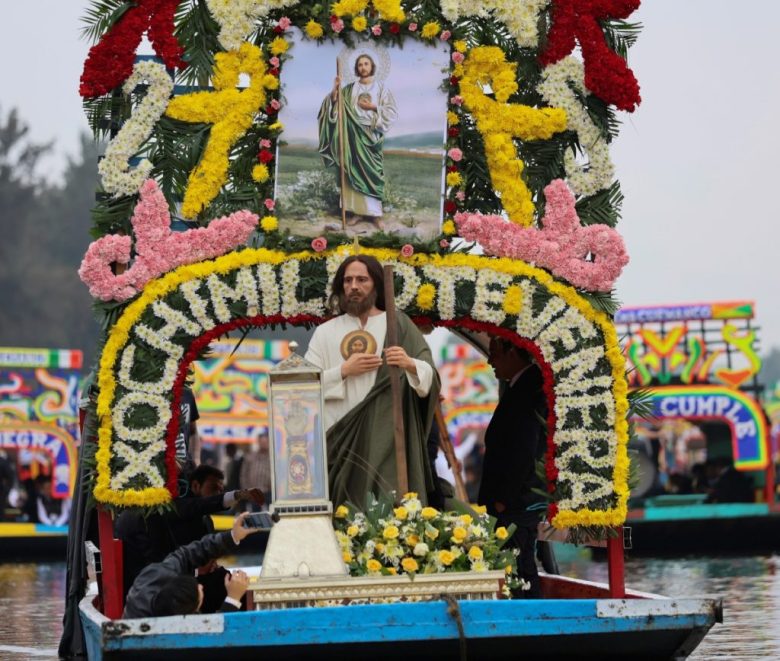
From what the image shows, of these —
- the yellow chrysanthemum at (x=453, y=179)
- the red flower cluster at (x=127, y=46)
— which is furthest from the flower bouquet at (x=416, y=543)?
the red flower cluster at (x=127, y=46)

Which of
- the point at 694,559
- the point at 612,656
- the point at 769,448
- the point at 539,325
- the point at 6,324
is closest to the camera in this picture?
the point at 612,656

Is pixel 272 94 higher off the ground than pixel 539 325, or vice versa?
pixel 272 94

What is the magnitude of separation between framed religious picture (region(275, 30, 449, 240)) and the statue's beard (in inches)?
18.7

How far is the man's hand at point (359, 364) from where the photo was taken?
927cm

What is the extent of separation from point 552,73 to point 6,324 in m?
55.1

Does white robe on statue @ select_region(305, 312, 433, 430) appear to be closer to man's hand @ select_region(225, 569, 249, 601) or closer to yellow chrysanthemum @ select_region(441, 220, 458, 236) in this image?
yellow chrysanthemum @ select_region(441, 220, 458, 236)

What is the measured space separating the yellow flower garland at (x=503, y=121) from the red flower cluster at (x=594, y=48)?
276 millimetres

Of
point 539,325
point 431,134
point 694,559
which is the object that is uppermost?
point 431,134

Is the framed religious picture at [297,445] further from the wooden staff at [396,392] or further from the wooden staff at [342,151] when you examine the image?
the wooden staff at [342,151]

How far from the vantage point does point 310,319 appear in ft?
32.0

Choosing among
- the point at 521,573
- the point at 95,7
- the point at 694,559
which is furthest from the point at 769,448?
the point at 95,7

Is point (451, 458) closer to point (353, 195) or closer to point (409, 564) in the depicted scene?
point (353, 195)

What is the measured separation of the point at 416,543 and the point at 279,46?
10.4ft

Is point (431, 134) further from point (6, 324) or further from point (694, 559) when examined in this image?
point (6, 324)
